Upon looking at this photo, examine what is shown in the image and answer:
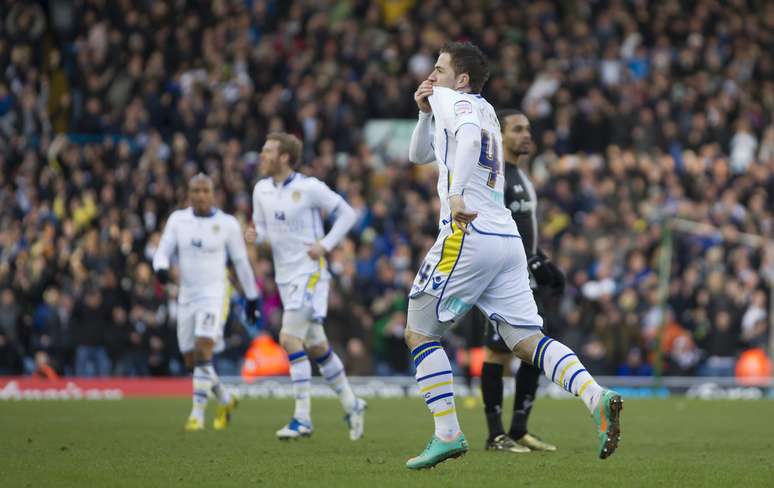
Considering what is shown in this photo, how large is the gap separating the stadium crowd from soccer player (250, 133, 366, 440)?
989 cm

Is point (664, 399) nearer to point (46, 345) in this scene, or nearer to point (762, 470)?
point (46, 345)

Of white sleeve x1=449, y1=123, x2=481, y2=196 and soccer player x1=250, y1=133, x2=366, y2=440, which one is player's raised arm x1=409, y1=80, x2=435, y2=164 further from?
soccer player x1=250, y1=133, x2=366, y2=440

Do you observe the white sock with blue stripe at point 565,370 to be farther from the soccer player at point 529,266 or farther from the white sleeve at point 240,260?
the white sleeve at point 240,260

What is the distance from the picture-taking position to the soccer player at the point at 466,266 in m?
8.76

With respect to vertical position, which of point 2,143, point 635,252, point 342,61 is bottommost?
point 635,252

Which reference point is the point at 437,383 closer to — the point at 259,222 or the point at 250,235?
the point at 250,235

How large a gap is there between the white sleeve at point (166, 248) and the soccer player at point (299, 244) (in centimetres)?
145

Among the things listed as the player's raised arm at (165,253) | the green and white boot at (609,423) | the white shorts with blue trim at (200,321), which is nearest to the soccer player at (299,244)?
the player's raised arm at (165,253)

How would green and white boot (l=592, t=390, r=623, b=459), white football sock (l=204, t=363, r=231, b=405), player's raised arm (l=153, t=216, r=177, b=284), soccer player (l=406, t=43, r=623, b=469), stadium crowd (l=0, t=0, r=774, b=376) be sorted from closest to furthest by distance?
green and white boot (l=592, t=390, r=623, b=459) < soccer player (l=406, t=43, r=623, b=469) < player's raised arm (l=153, t=216, r=177, b=284) < white football sock (l=204, t=363, r=231, b=405) < stadium crowd (l=0, t=0, r=774, b=376)

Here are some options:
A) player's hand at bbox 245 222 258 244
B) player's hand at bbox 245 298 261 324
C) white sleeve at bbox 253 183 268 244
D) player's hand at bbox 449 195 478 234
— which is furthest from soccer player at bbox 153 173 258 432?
player's hand at bbox 449 195 478 234

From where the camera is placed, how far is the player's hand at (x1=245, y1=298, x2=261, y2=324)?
45.3 ft

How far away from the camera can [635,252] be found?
81.6 feet

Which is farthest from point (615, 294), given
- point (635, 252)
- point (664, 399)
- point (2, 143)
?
point (2, 143)

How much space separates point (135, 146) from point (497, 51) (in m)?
8.35
